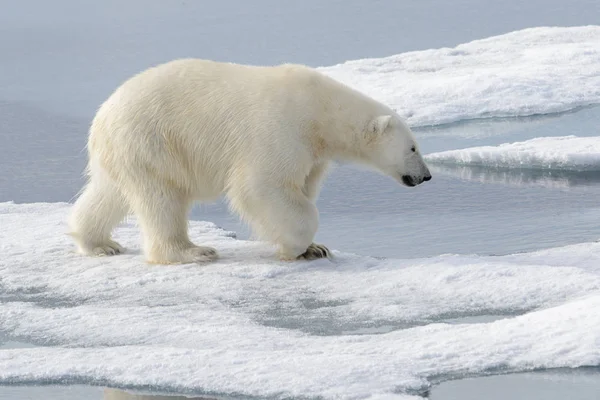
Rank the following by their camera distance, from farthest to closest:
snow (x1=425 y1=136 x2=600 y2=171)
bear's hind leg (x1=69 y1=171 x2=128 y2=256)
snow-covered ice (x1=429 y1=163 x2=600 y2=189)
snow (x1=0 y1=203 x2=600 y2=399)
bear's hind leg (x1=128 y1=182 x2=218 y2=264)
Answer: snow (x1=425 y1=136 x2=600 y2=171) → snow-covered ice (x1=429 y1=163 x2=600 y2=189) → bear's hind leg (x1=69 y1=171 x2=128 y2=256) → bear's hind leg (x1=128 y1=182 x2=218 y2=264) → snow (x1=0 y1=203 x2=600 y2=399)

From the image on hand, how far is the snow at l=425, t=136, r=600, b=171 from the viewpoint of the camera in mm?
7336

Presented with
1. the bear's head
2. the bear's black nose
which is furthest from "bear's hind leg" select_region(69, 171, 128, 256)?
the bear's black nose

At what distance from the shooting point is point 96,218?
567cm

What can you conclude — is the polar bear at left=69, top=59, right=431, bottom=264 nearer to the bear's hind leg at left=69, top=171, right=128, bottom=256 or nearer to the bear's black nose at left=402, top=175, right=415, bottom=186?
the bear's black nose at left=402, top=175, right=415, bottom=186

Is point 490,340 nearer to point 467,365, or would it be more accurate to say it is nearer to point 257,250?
point 467,365

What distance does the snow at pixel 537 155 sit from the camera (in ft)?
24.1

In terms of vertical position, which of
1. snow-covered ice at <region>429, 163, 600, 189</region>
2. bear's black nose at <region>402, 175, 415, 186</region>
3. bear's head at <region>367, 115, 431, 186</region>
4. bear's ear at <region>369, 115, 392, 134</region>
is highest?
bear's ear at <region>369, 115, 392, 134</region>

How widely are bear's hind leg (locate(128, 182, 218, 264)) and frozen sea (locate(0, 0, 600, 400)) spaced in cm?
10

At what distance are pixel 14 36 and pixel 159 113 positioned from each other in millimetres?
12496

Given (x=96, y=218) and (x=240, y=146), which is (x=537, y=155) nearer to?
(x=240, y=146)

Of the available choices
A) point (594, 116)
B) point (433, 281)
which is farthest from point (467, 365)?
point (594, 116)

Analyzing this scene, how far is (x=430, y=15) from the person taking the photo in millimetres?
17359

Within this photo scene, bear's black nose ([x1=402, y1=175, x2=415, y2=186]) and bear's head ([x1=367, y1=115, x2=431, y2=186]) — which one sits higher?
bear's head ([x1=367, y1=115, x2=431, y2=186])

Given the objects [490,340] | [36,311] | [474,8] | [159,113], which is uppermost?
[474,8]
